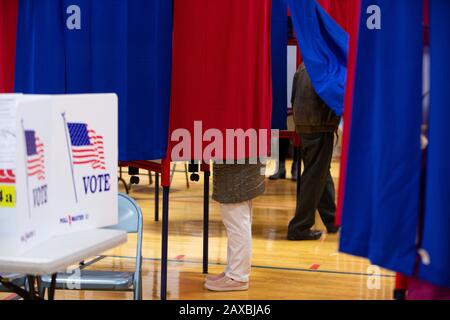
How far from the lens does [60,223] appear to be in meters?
2.28

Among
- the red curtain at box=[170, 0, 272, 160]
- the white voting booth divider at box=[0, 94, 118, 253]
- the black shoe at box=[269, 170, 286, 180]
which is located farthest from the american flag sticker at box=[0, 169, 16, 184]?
the black shoe at box=[269, 170, 286, 180]

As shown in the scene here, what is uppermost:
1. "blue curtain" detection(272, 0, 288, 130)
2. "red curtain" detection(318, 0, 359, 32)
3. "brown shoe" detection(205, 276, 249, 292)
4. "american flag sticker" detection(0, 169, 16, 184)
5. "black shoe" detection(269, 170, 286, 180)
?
"red curtain" detection(318, 0, 359, 32)

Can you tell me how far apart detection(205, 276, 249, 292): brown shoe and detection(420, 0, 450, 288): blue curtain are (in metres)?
2.46

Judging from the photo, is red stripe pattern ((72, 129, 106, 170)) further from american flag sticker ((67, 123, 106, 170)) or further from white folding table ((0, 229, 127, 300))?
white folding table ((0, 229, 127, 300))

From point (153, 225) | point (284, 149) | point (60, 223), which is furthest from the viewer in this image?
point (284, 149)

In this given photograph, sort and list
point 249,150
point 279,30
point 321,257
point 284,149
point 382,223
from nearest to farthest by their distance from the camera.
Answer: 1. point 382,223
2. point 249,150
3. point 279,30
4. point 321,257
5. point 284,149

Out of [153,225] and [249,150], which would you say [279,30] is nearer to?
[249,150]

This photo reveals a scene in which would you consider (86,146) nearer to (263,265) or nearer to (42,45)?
(42,45)

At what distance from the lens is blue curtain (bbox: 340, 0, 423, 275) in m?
1.85

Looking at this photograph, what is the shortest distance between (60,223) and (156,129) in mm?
1328

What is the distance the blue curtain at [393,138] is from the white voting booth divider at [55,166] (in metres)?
0.84

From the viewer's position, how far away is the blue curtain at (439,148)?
1767mm

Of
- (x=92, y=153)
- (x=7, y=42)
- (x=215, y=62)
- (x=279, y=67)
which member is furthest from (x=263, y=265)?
(x=92, y=153)
